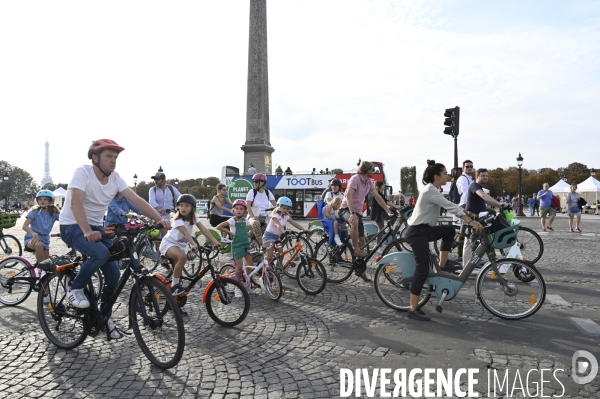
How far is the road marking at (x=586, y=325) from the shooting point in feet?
13.8

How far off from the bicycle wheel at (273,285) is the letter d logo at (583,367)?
3.15 metres

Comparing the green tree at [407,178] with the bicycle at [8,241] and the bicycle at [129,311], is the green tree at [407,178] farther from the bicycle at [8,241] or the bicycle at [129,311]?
the bicycle at [129,311]

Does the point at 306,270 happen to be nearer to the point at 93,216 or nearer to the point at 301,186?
the point at 93,216

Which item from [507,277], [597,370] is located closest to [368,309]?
[507,277]

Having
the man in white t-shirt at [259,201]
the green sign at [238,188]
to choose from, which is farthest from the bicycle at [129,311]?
the green sign at [238,188]

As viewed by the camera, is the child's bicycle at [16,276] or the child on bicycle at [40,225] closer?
the child's bicycle at [16,276]

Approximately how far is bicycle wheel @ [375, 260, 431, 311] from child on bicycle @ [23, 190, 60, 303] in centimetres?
409

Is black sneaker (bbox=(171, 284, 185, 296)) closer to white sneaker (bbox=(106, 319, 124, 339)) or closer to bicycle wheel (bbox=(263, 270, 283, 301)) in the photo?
white sneaker (bbox=(106, 319, 124, 339))

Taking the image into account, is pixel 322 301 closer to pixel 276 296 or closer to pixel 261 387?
pixel 276 296

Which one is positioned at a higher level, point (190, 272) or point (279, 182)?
point (279, 182)

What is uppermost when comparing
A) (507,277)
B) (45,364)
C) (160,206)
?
(160,206)

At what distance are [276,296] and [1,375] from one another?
2955 mm

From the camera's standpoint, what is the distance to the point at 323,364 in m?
3.44

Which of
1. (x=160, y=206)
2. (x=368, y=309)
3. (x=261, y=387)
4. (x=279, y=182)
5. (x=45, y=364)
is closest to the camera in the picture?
(x=261, y=387)
